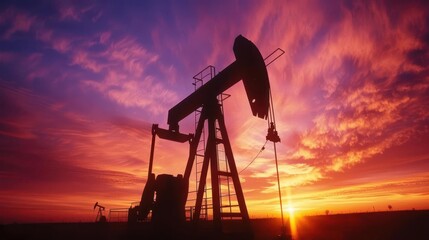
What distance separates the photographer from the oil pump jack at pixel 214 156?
28.0 feet

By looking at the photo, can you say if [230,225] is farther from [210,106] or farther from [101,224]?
[101,224]

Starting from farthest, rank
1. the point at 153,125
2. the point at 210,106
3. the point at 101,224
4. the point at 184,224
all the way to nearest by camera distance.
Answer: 1. the point at 101,224
2. the point at 153,125
3. the point at 210,106
4. the point at 184,224

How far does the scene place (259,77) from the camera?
28.2 feet

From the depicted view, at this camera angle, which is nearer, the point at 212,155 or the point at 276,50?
the point at 276,50

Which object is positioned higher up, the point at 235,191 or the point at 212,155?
the point at 212,155

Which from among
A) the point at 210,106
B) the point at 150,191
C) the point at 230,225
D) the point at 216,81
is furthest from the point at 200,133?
the point at 230,225

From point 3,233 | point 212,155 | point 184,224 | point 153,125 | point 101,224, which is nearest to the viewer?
point 184,224

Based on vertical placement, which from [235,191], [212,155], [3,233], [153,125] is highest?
[153,125]

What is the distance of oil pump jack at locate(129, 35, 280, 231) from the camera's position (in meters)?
8.52

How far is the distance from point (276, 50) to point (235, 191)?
5283 millimetres

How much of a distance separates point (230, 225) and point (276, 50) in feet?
22.8

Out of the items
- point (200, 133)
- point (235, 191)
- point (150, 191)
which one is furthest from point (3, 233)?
point (235, 191)

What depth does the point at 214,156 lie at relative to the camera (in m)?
9.24

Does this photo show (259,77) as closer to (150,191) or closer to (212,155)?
(212,155)
